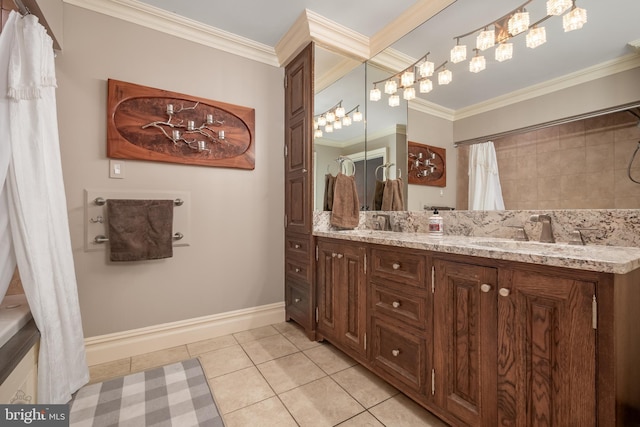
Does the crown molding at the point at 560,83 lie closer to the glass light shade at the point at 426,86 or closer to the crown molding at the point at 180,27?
the glass light shade at the point at 426,86

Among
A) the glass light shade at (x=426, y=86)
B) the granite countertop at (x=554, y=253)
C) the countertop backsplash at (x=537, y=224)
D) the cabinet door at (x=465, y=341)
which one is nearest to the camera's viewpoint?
the granite countertop at (x=554, y=253)

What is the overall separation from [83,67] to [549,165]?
2903 mm

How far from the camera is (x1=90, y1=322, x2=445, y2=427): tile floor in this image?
1.35 metres

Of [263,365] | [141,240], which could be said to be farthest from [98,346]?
[263,365]

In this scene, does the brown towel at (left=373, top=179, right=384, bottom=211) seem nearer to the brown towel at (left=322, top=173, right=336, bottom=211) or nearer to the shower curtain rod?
the brown towel at (left=322, top=173, right=336, bottom=211)

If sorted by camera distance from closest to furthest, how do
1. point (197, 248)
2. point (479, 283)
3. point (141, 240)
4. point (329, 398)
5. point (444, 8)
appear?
1. point (479, 283)
2. point (329, 398)
3. point (444, 8)
4. point (141, 240)
5. point (197, 248)

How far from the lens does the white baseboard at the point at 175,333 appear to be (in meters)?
1.88

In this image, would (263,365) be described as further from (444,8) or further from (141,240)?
(444,8)

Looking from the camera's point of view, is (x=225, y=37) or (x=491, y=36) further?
(x=225, y=37)

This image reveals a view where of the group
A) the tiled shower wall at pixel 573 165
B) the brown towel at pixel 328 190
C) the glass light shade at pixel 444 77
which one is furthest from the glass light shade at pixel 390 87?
the tiled shower wall at pixel 573 165

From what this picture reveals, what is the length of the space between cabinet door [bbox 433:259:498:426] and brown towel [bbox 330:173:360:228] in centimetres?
106

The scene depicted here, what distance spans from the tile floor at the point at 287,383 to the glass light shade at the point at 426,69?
2101 mm

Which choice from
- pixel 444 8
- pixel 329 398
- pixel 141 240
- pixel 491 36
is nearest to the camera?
pixel 329 398

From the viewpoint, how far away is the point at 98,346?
6.12 feet
